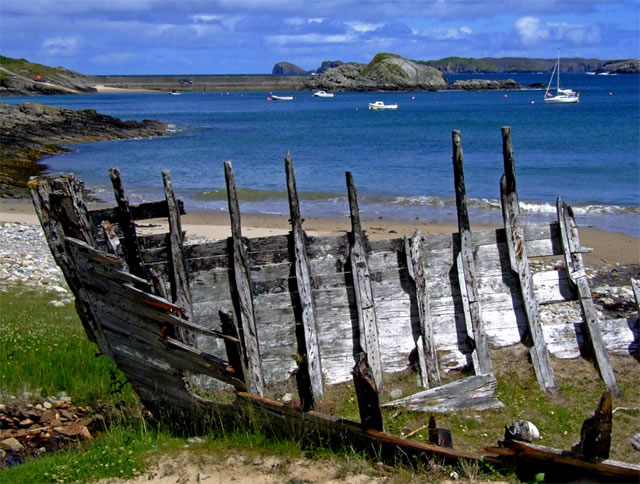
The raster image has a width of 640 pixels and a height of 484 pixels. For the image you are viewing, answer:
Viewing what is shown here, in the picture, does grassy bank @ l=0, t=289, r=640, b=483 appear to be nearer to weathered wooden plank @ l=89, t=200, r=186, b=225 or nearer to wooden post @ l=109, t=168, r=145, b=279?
wooden post @ l=109, t=168, r=145, b=279

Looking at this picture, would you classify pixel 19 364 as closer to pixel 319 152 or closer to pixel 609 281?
pixel 609 281

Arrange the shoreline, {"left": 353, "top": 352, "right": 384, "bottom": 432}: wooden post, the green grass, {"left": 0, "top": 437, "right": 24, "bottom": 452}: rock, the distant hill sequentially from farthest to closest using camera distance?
the distant hill < the shoreline < the green grass < {"left": 0, "top": 437, "right": 24, "bottom": 452}: rock < {"left": 353, "top": 352, "right": 384, "bottom": 432}: wooden post

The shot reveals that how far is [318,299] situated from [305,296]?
0.21 meters

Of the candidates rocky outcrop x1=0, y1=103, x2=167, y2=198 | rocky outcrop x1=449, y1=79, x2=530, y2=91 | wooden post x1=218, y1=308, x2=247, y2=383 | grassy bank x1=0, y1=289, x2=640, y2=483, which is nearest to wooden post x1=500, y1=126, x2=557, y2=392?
grassy bank x1=0, y1=289, x2=640, y2=483

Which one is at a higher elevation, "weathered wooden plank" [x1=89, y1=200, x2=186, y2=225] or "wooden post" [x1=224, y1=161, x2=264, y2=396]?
"weathered wooden plank" [x1=89, y1=200, x2=186, y2=225]

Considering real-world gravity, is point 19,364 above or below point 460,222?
below

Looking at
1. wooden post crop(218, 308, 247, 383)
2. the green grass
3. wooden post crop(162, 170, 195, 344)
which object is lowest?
the green grass

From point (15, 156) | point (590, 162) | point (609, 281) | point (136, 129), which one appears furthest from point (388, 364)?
point (136, 129)

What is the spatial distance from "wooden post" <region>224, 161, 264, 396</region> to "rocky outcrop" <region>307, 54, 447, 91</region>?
436 feet

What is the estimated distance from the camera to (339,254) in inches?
307

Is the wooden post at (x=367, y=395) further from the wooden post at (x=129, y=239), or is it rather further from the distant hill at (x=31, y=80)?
the distant hill at (x=31, y=80)

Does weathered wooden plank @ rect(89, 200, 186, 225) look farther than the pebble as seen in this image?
No

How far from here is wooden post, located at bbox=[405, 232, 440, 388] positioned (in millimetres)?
7633

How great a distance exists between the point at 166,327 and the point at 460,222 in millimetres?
3570
